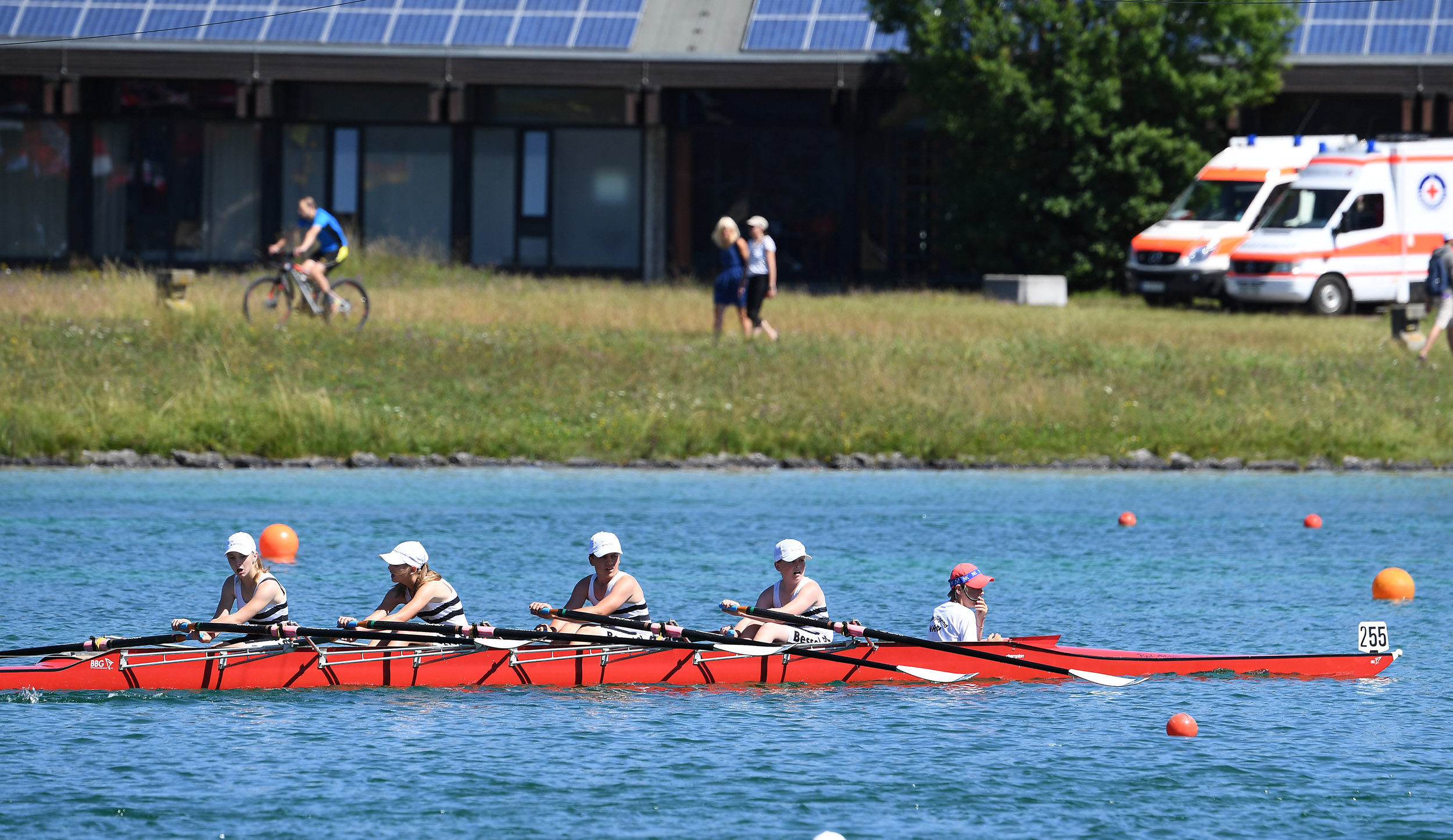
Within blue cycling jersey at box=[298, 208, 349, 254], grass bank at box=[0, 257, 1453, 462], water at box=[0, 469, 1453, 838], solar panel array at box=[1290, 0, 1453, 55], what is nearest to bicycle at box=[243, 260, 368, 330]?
grass bank at box=[0, 257, 1453, 462]

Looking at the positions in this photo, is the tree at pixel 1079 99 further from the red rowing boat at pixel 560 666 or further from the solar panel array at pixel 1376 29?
the red rowing boat at pixel 560 666

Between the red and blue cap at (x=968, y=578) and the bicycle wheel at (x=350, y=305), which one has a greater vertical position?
the bicycle wheel at (x=350, y=305)

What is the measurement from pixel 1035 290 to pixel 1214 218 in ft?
11.0

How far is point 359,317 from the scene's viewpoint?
26750mm

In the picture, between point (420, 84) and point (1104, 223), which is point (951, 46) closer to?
point (1104, 223)

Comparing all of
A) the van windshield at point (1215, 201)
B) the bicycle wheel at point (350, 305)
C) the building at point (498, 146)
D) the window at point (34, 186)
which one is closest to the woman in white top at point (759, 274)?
the bicycle wheel at point (350, 305)

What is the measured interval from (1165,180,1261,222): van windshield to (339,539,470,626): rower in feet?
77.0

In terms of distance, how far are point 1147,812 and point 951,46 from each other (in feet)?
86.9

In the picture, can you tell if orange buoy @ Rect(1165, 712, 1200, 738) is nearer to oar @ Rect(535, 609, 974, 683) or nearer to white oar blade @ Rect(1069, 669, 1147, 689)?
white oar blade @ Rect(1069, 669, 1147, 689)

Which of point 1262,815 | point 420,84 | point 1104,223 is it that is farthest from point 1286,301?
point 1262,815

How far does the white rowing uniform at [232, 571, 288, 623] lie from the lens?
13211 millimetres

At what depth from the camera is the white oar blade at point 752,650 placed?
1335 centimetres

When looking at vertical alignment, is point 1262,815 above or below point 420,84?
below

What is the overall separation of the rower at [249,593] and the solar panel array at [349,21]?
26305 millimetres
